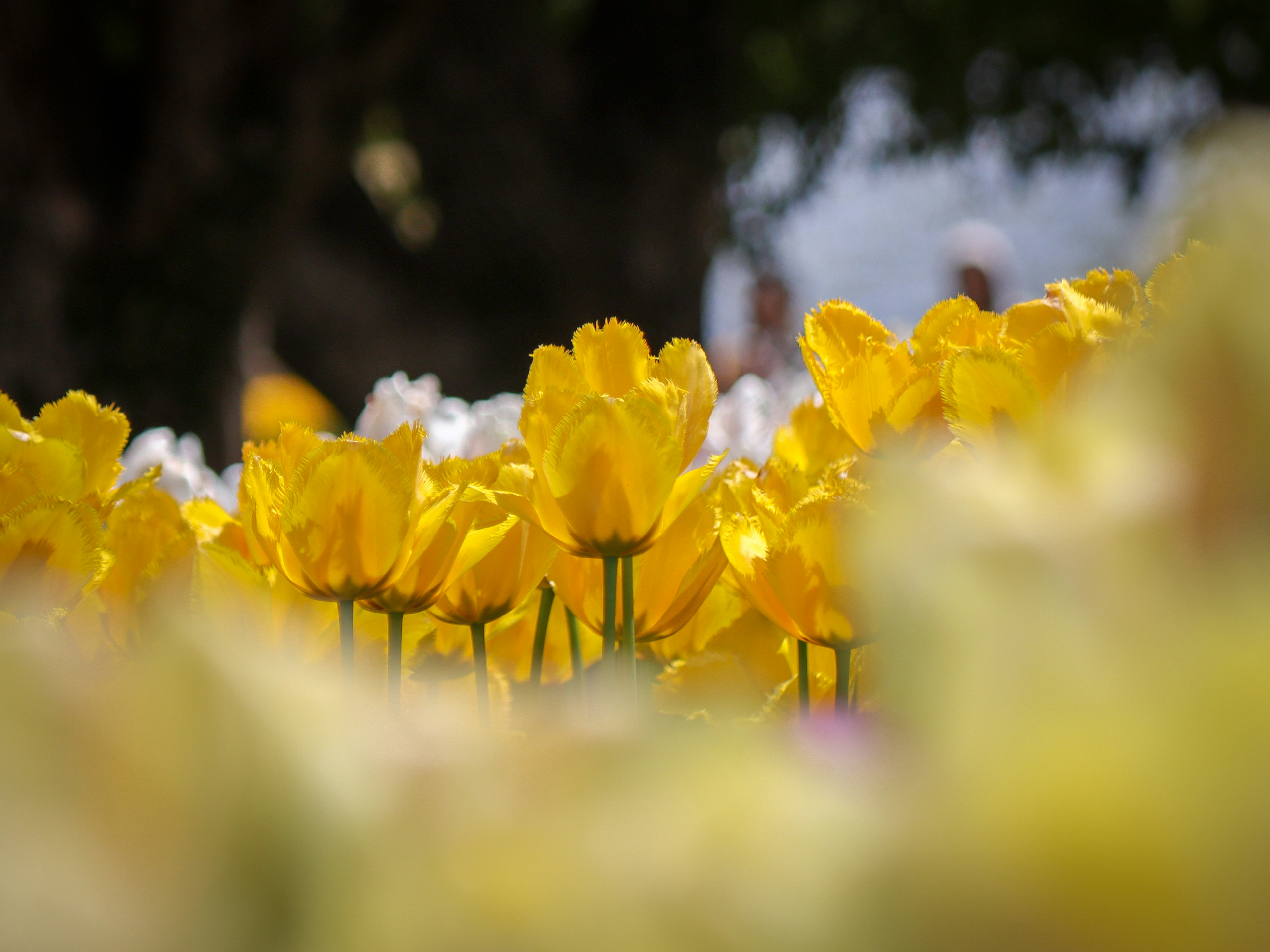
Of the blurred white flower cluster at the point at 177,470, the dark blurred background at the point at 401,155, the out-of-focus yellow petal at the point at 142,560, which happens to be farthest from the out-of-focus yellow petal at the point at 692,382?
the dark blurred background at the point at 401,155

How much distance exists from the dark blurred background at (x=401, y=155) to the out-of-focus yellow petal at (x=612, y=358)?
7.34 feet

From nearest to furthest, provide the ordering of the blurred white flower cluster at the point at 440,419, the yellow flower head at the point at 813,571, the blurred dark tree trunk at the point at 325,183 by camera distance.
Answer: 1. the yellow flower head at the point at 813,571
2. the blurred white flower cluster at the point at 440,419
3. the blurred dark tree trunk at the point at 325,183

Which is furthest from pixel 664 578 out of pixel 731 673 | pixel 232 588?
pixel 232 588

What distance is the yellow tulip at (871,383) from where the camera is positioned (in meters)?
0.43

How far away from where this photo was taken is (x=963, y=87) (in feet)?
24.0

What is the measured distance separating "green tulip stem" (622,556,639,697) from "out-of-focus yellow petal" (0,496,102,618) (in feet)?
0.69

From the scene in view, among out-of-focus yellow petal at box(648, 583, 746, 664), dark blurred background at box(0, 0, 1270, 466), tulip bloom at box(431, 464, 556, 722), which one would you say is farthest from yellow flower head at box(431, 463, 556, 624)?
dark blurred background at box(0, 0, 1270, 466)

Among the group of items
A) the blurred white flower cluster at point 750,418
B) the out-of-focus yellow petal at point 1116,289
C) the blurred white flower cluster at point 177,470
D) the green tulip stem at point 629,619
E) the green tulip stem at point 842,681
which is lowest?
the green tulip stem at point 842,681

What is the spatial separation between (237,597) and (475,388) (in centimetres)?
419

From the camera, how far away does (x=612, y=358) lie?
0.43 m

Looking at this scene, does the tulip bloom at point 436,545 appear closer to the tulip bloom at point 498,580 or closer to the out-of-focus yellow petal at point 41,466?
the tulip bloom at point 498,580

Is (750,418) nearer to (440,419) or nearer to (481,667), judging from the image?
(440,419)

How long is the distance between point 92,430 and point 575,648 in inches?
10.5

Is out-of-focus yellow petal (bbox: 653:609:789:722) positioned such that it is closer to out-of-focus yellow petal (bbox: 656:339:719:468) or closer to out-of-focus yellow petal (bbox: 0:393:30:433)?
out-of-focus yellow petal (bbox: 656:339:719:468)
